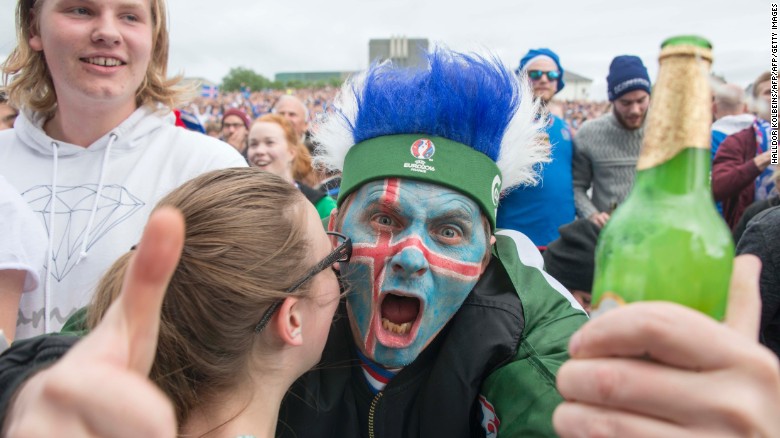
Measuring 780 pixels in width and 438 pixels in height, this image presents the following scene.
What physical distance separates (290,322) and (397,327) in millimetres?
322

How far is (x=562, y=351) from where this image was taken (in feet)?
5.05

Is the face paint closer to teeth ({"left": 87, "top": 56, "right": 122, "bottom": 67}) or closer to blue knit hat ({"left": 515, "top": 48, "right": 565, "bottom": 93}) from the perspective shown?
teeth ({"left": 87, "top": 56, "right": 122, "bottom": 67})

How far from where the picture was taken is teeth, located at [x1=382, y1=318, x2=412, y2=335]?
1.61 metres

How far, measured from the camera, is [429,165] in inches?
64.8

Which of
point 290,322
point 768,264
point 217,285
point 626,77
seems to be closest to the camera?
point 217,285

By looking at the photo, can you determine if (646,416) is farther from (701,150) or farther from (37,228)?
(37,228)

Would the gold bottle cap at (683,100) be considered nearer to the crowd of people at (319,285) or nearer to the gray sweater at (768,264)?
the crowd of people at (319,285)

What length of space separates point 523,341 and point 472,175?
0.48 m

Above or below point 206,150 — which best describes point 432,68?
above

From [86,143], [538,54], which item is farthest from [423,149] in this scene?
[538,54]

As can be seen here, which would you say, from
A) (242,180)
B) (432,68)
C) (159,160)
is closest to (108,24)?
(159,160)

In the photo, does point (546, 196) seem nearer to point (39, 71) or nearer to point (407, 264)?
point (407, 264)

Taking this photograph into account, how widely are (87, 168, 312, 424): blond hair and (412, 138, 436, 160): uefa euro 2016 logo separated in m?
0.44

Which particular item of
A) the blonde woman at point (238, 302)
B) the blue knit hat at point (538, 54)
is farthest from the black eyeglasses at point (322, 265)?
the blue knit hat at point (538, 54)
